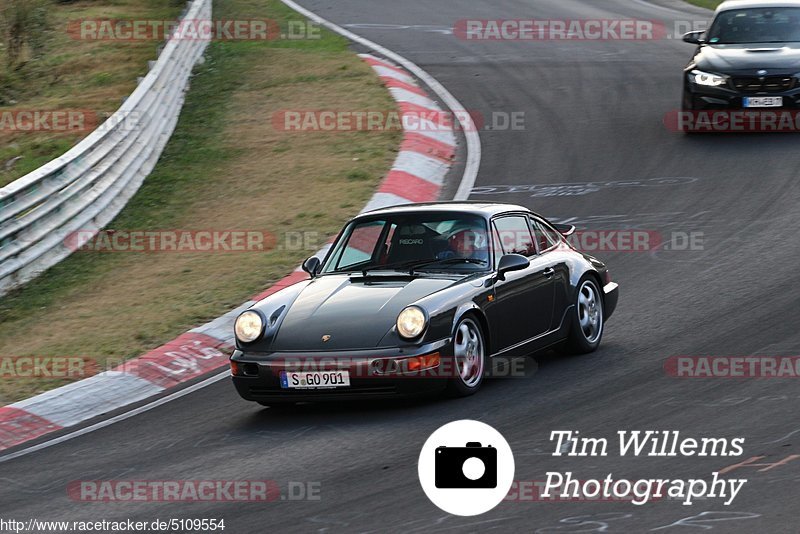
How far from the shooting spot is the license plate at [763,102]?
15.7m

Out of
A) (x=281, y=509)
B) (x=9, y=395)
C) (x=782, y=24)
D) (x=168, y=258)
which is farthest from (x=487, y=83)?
(x=281, y=509)

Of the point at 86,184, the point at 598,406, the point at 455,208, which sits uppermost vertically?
the point at 455,208

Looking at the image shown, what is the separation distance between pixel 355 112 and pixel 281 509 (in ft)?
38.8

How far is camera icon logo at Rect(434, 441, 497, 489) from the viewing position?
613cm

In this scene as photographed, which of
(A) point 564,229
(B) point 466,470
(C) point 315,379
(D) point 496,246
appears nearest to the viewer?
(B) point 466,470

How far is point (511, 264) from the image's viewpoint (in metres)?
8.42

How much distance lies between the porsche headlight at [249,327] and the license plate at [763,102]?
957 cm

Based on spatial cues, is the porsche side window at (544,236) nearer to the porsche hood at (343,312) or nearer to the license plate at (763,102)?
the porsche hood at (343,312)

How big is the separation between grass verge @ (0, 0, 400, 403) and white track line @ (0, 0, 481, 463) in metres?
0.87

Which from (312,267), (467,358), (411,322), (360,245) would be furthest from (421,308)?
(312,267)

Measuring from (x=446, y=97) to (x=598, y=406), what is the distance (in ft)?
37.8

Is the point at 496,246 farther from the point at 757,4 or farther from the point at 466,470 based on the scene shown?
the point at 757,4

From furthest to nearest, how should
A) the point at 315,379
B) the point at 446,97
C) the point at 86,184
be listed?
the point at 446,97 < the point at 86,184 < the point at 315,379

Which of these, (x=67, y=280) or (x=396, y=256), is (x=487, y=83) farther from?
(x=396, y=256)
